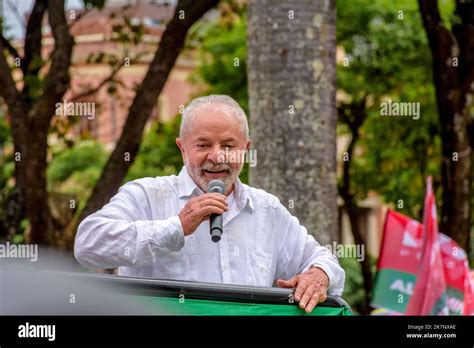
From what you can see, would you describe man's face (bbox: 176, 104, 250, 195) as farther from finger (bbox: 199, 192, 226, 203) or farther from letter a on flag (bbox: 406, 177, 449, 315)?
letter a on flag (bbox: 406, 177, 449, 315)

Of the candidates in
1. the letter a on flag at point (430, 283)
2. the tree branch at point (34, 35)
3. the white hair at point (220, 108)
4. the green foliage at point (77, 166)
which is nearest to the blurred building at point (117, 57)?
the tree branch at point (34, 35)

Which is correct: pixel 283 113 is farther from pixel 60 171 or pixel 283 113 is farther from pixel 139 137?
pixel 60 171

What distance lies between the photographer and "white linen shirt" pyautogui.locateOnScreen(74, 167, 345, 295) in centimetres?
377

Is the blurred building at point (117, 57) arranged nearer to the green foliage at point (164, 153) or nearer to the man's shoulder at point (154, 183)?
the green foliage at point (164, 153)

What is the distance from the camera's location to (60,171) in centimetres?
2303

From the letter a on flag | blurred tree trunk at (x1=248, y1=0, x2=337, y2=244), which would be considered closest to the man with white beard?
blurred tree trunk at (x1=248, y1=0, x2=337, y2=244)

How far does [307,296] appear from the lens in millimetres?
3836

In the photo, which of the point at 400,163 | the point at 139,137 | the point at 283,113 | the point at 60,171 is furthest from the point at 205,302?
the point at 60,171

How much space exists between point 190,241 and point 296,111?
2901mm

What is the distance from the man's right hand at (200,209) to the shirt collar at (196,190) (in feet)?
0.73

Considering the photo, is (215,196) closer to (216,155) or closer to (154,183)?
(216,155)

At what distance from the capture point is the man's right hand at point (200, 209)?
12.1 feet

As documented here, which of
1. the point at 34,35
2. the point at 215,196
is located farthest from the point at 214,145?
the point at 34,35

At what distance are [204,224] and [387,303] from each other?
5.48m
